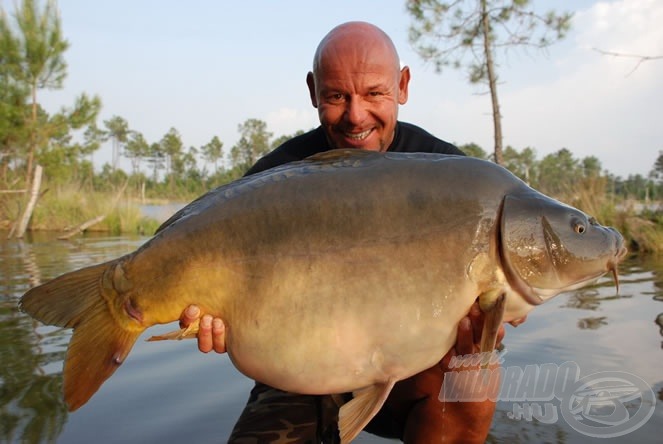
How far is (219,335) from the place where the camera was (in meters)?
1.93

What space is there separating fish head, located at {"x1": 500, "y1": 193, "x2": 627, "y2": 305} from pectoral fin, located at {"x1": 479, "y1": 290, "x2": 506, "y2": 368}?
0.08 meters

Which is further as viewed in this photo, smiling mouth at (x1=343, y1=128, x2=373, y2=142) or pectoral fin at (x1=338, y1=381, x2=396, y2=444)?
smiling mouth at (x1=343, y1=128, x2=373, y2=142)

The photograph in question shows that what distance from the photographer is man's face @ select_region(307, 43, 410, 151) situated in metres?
2.68

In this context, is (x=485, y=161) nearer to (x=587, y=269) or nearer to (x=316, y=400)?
(x=587, y=269)

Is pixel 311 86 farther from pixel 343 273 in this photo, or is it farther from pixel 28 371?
pixel 28 371

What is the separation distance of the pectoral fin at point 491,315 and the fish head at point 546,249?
0.08 metres

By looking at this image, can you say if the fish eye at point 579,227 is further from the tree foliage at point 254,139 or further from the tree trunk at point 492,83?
the tree foliage at point 254,139

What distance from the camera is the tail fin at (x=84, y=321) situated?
1841 millimetres

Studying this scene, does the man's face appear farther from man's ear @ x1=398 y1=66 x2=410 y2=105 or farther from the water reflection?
the water reflection

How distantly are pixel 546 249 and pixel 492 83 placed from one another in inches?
457

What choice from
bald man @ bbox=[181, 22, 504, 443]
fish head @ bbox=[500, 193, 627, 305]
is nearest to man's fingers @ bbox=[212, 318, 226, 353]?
bald man @ bbox=[181, 22, 504, 443]

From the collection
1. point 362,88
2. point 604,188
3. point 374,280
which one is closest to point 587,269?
point 374,280

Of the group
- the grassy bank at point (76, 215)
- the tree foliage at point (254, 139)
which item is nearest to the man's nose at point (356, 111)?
the grassy bank at point (76, 215)

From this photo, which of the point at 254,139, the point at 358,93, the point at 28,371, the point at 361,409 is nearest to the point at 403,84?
the point at 358,93
